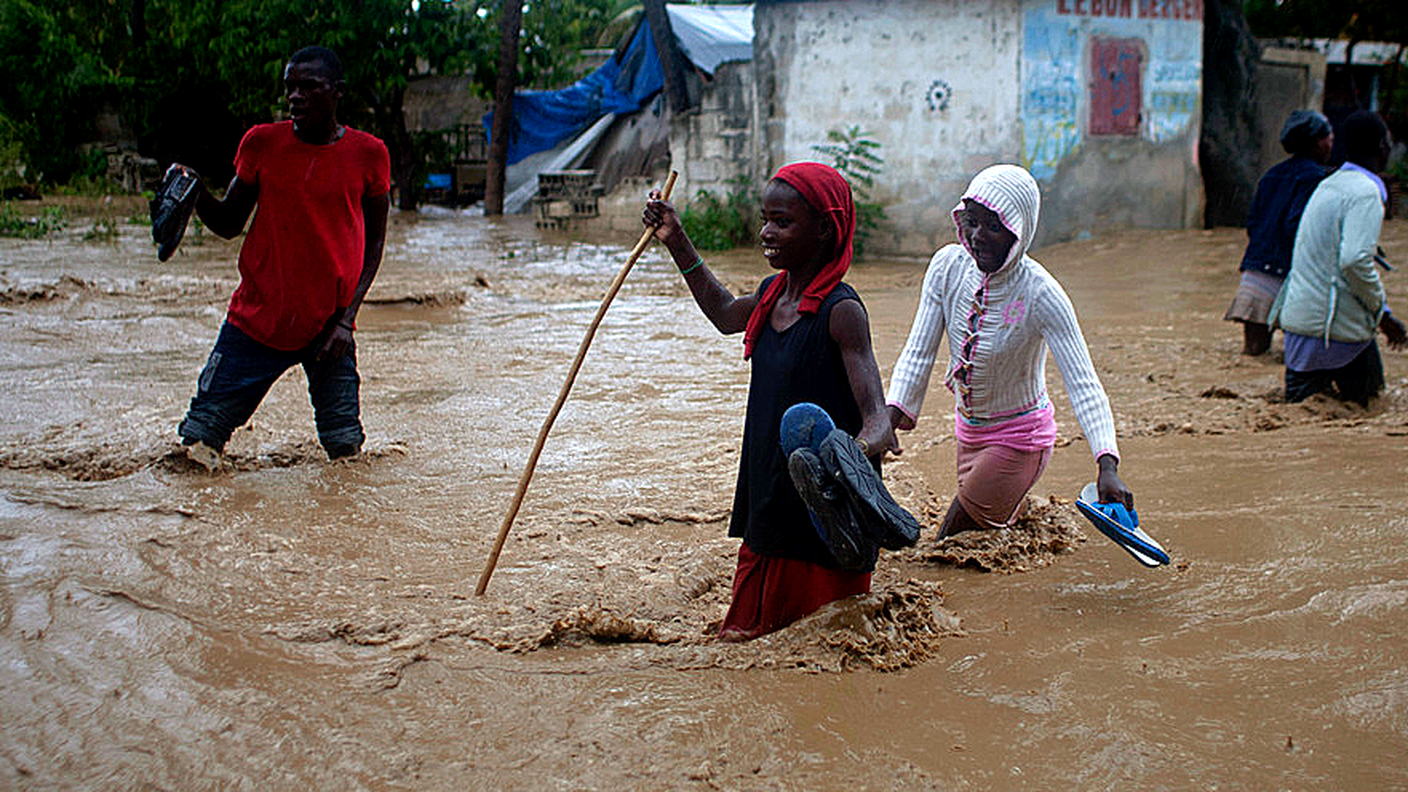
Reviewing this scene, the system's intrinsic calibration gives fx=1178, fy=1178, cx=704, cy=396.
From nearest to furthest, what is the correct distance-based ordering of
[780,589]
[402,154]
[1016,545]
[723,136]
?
[780,589]
[1016,545]
[723,136]
[402,154]

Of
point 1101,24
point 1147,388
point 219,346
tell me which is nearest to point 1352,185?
point 1147,388

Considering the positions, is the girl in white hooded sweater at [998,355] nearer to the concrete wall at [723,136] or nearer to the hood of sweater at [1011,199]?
the hood of sweater at [1011,199]

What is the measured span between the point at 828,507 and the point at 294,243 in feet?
8.67

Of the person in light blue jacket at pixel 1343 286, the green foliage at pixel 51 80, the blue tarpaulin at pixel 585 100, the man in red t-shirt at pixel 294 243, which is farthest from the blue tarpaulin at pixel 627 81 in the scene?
the man in red t-shirt at pixel 294 243

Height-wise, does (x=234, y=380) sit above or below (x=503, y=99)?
below

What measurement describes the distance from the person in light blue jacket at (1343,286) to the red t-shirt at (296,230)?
13.8ft

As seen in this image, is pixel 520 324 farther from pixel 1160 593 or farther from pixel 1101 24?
pixel 1101 24

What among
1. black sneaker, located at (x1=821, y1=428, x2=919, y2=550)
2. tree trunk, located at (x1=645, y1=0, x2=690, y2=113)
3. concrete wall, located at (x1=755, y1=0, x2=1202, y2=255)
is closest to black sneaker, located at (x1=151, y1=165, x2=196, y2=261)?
black sneaker, located at (x1=821, y1=428, x2=919, y2=550)

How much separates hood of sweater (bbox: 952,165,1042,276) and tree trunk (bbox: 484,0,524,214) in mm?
14894

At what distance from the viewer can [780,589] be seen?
9.32 feet

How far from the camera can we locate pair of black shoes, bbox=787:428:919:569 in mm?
2350

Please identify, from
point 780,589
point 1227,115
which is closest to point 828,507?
point 780,589

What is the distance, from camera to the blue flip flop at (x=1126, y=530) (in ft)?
9.95

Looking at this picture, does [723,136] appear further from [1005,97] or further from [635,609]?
[635,609]
